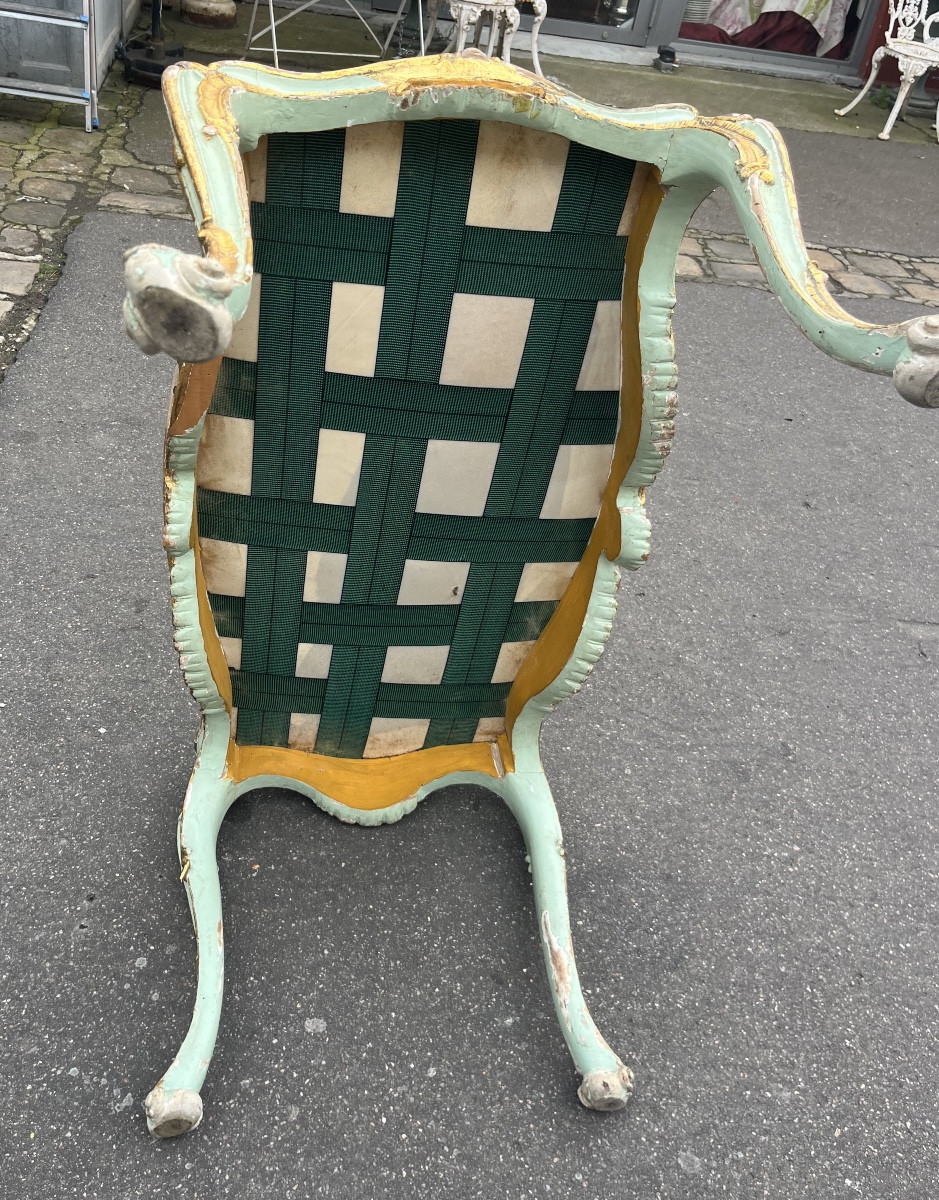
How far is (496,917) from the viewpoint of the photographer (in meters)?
1.76

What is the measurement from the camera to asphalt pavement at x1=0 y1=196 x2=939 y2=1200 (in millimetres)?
1449

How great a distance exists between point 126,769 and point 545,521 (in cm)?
96

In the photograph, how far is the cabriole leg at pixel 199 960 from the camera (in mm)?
1358

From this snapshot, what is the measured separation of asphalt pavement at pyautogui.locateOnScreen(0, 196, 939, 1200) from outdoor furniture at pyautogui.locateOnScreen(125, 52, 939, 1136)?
0.11 m

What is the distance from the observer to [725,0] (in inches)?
255

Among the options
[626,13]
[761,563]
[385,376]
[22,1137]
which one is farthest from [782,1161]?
[626,13]

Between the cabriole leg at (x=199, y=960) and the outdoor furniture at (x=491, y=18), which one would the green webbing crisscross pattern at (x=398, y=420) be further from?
the outdoor furniture at (x=491, y=18)

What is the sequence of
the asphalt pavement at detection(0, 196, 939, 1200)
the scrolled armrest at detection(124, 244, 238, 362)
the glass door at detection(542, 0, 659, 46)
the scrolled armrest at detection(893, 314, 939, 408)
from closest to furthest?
the scrolled armrest at detection(124, 244, 238, 362) < the scrolled armrest at detection(893, 314, 939, 408) < the asphalt pavement at detection(0, 196, 939, 1200) < the glass door at detection(542, 0, 659, 46)

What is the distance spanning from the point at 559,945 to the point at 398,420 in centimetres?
85

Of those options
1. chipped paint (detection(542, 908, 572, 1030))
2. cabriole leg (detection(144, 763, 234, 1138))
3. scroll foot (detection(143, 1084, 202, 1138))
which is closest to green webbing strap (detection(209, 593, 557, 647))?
cabriole leg (detection(144, 763, 234, 1138))

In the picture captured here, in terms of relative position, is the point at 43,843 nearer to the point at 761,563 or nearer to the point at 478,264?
the point at 478,264

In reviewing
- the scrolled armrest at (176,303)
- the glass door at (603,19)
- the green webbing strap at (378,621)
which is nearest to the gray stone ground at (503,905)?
the green webbing strap at (378,621)

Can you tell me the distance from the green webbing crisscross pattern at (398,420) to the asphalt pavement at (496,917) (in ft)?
1.13

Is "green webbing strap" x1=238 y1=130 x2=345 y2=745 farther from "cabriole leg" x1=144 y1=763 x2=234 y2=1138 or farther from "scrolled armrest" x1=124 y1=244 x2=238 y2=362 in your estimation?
"scrolled armrest" x1=124 y1=244 x2=238 y2=362
